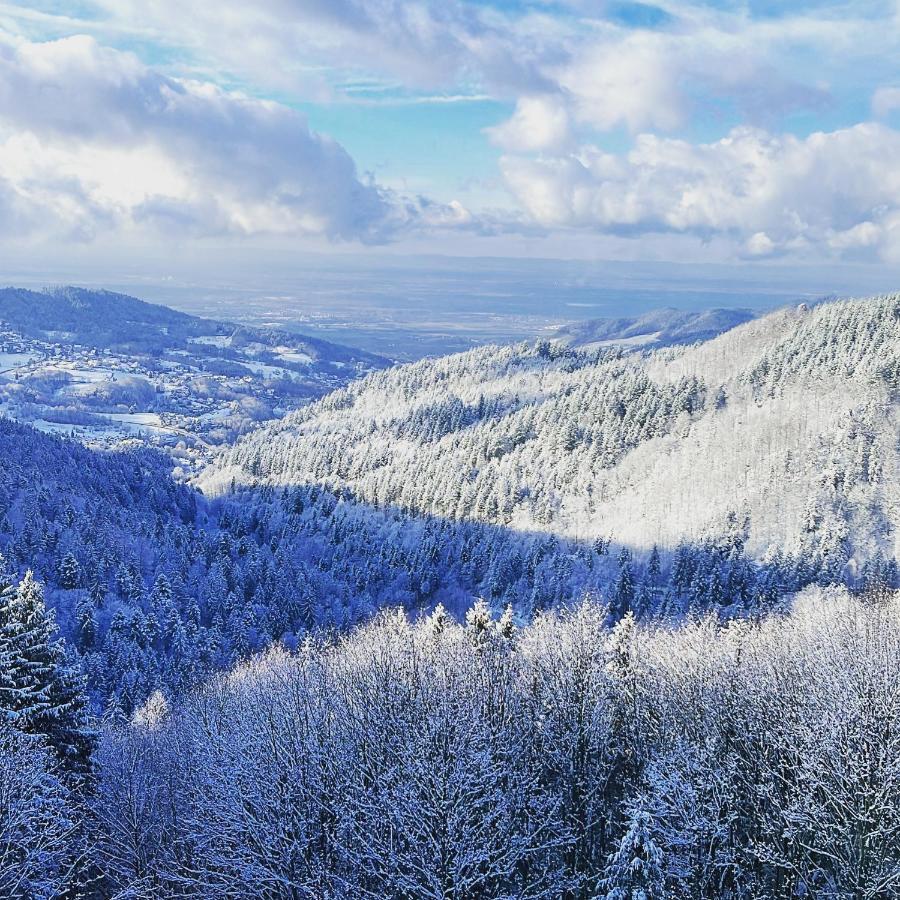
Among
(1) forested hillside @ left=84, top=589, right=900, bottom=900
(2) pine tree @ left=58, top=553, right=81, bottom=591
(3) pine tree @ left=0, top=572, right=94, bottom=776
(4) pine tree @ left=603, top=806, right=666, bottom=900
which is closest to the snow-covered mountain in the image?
(2) pine tree @ left=58, top=553, right=81, bottom=591

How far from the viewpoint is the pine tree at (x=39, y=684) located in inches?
1081

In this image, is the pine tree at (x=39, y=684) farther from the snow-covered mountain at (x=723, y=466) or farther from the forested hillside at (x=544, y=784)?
the snow-covered mountain at (x=723, y=466)

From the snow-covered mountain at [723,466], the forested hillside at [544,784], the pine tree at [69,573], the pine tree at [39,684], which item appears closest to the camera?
the forested hillside at [544,784]

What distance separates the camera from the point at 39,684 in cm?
2894

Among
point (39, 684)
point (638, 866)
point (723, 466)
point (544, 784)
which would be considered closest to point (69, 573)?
point (39, 684)

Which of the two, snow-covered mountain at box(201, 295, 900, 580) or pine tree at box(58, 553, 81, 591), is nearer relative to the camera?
pine tree at box(58, 553, 81, 591)

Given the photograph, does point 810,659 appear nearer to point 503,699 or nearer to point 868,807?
point 868,807

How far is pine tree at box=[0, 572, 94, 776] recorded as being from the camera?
27.5 metres

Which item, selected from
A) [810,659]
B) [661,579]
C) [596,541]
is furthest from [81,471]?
[810,659]

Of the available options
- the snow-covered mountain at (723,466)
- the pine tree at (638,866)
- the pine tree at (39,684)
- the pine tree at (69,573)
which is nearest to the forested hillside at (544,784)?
the pine tree at (638,866)

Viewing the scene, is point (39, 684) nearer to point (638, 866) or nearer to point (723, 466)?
point (638, 866)

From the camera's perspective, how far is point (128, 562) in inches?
4427

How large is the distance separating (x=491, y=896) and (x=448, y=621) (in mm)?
39470

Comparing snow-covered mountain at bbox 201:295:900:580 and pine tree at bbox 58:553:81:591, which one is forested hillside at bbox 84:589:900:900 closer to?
pine tree at bbox 58:553:81:591
